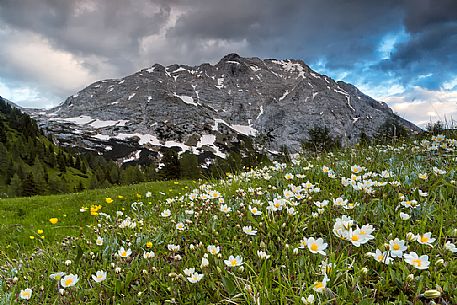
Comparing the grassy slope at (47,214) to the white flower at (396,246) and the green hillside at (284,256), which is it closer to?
the green hillside at (284,256)

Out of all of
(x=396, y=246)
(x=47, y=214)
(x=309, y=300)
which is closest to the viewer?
(x=309, y=300)

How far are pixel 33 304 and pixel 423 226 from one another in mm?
3919

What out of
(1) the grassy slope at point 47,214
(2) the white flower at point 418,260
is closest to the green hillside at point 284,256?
(2) the white flower at point 418,260

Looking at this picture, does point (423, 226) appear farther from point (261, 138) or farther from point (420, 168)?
point (261, 138)

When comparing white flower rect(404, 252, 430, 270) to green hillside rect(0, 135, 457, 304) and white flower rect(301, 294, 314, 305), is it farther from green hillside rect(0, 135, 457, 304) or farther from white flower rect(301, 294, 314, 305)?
white flower rect(301, 294, 314, 305)

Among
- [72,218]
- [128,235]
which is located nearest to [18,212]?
[72,218]

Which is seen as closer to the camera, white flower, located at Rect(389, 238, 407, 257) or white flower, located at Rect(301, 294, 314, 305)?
white flower, located at Rect(301, 294, 314, 305)

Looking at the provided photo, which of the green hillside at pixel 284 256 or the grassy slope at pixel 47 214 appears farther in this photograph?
the grassy slope at pixel 47 214

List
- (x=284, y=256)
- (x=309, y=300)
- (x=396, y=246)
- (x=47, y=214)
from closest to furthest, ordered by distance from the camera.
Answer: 1. (x=309, y=300)
2. (x=396, y=246)
3. (x=284, y=256)
4. (x=47, y=214)

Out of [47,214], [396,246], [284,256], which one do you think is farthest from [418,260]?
[47,214]

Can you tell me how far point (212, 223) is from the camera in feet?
12.8

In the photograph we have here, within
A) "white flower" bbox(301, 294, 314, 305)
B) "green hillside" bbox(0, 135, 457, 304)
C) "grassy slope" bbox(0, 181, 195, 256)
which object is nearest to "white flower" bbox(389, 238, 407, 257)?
"green hillside" bbox(0, 135, 457, 304)

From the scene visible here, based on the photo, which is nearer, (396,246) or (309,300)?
(309,300)

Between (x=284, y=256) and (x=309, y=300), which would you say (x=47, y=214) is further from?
(x=309, y=300)
